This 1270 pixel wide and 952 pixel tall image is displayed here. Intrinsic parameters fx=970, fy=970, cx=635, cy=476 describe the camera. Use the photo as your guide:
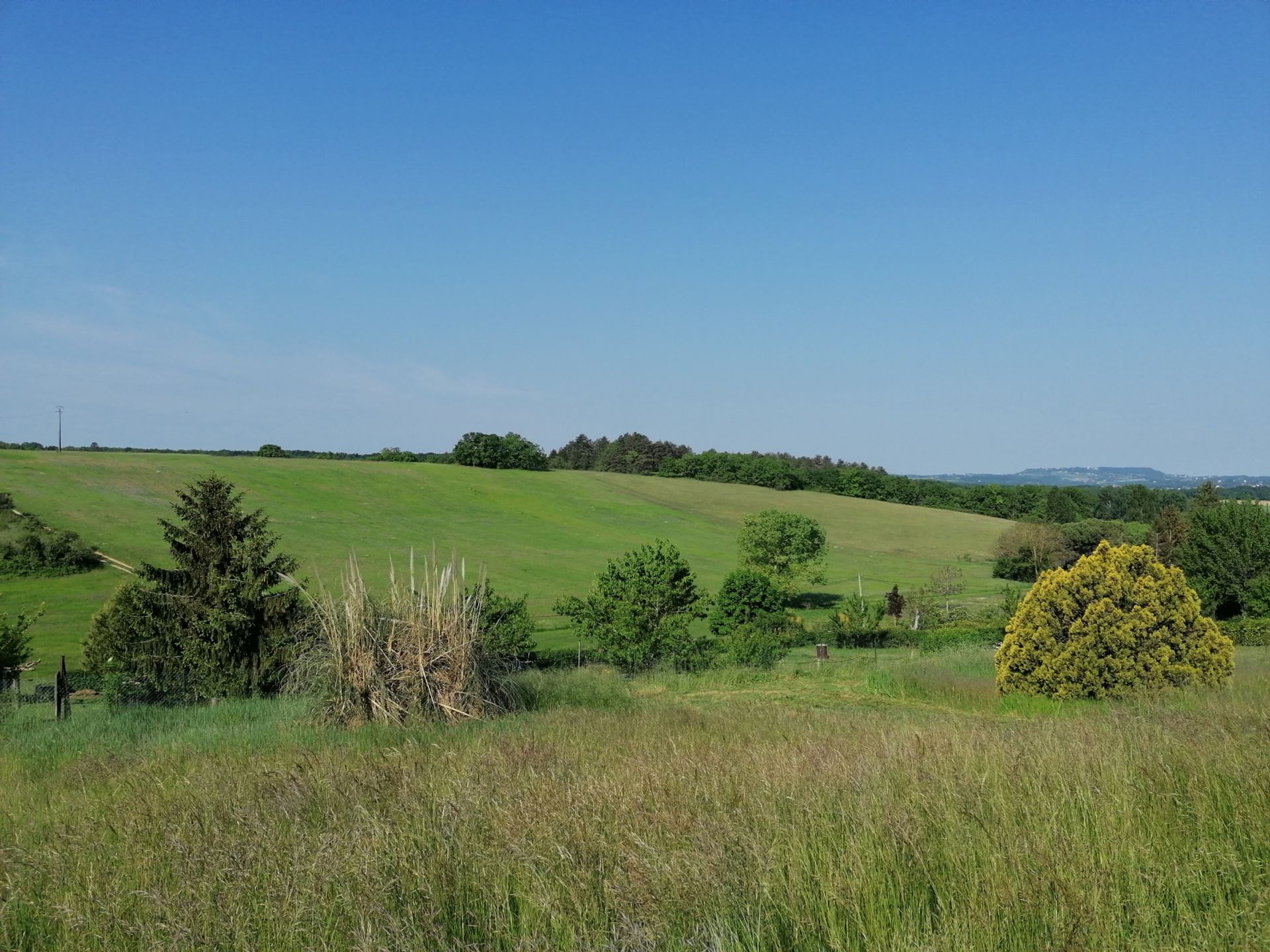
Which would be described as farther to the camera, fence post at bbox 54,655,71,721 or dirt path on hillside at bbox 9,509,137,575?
dirt path on hillside at bbox 9,509,137,575

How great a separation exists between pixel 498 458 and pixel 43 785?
96.7 metres

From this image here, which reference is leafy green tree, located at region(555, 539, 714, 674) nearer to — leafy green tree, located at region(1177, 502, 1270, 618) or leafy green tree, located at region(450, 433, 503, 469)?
leafy green tree, located at region(1177, 502, 1270, 618)

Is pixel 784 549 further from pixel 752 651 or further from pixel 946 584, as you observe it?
pixel 752 651

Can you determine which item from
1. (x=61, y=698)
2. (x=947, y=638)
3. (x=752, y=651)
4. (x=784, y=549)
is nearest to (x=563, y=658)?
(x=752, y=651)

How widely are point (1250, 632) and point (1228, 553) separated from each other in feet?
64.7

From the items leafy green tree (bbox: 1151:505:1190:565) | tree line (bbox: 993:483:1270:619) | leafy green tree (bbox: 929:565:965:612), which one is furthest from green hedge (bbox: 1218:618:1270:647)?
Result: leafy green tree (bbox: 1151:505:1190:565)

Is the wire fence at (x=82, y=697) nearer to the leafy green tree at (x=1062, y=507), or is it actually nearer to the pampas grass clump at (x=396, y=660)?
the pampas grass clump at (x=396, y=660)

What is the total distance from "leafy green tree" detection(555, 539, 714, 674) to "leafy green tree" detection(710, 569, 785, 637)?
26.9ft

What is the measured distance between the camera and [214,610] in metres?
18.4

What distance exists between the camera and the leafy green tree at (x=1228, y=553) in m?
49.7

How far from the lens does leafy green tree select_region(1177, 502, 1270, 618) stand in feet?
163

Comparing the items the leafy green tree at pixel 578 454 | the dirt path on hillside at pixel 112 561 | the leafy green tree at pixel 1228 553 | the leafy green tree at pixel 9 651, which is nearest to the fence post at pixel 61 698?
the leafy green tree at pixel 9 651

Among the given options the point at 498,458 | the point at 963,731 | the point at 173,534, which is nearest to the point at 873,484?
the point at 498,458

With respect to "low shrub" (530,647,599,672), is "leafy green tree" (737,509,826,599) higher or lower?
higher
